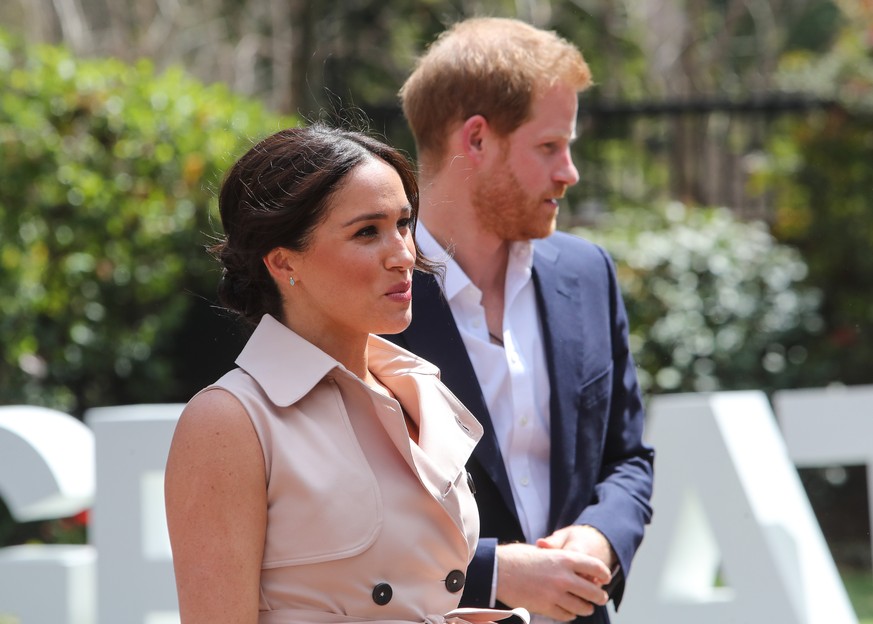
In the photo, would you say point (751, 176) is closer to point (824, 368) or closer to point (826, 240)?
point (826, 240)

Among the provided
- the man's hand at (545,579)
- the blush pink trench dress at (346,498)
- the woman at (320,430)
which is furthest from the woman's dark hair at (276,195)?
the man's hand at (545,579)

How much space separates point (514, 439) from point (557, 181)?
63 centimetres

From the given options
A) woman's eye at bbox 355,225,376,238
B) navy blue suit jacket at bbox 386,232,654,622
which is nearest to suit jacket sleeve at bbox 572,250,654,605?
navy blue suit jacket at bbox 386,232,654,622

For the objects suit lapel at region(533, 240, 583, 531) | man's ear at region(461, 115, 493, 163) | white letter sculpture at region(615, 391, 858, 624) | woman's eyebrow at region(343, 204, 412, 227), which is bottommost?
white letter sculpture at region(615, 391, 858, 624)

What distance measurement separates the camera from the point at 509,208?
2867 mm

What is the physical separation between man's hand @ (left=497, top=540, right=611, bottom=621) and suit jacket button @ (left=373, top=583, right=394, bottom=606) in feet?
1.88

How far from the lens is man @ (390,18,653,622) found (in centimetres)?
270

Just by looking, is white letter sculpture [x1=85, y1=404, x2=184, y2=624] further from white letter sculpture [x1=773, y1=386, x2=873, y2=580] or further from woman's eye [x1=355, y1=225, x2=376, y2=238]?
white letter sculpture [x1=773, y1=386, x2=873, y2=580]

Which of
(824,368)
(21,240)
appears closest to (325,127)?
(21,240)

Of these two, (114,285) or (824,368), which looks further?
(824,368)

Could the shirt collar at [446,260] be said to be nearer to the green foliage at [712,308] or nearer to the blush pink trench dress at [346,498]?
the blush pink trench dress at [346,498]

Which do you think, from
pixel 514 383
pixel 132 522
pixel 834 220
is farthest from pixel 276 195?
pixel 834 220

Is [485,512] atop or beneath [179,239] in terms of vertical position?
beneath

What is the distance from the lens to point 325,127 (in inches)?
89.2
